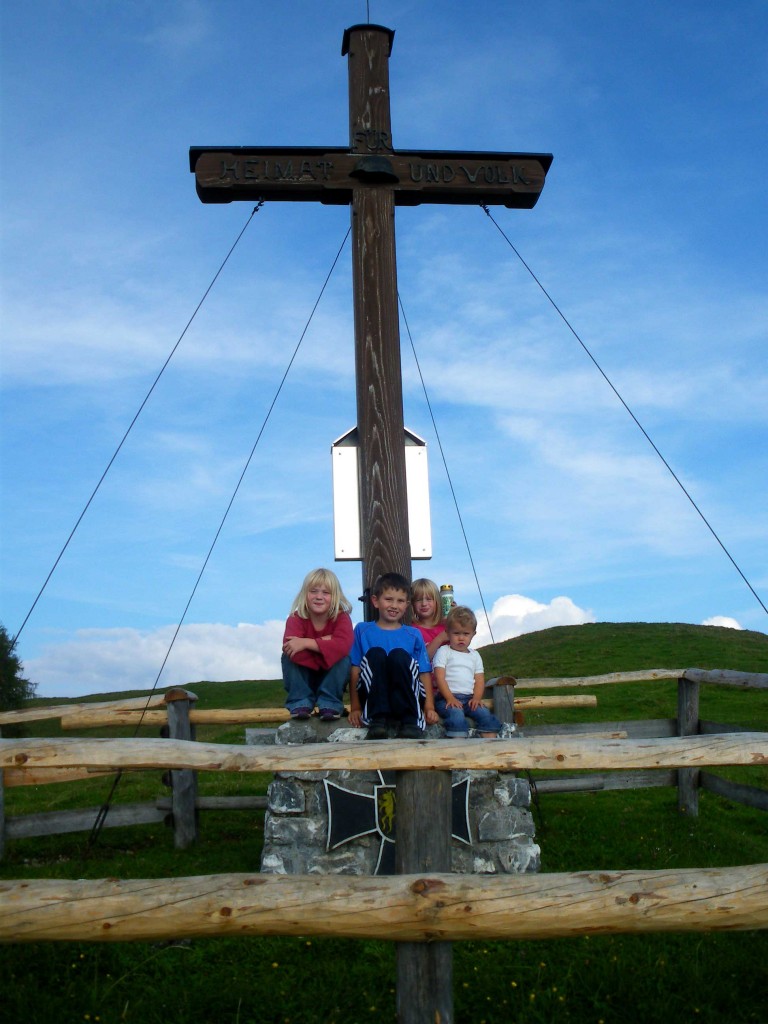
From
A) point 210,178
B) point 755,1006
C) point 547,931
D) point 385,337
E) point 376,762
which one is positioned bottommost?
point 755,1006

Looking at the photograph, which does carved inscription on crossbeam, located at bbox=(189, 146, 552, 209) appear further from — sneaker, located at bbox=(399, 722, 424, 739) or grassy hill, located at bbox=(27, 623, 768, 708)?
grassy hill, located at bbox=(27, 623, 768, 708)

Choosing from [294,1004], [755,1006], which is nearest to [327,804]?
[294,1004]

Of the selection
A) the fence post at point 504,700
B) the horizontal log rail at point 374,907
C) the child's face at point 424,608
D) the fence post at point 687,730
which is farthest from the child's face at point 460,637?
the horizontal log rail at point 374,907

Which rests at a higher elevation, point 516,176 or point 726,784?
point 516,176

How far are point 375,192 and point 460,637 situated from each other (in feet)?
Result: 11.9

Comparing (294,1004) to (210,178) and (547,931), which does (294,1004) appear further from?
(210,178)

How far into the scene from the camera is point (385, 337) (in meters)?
7.50

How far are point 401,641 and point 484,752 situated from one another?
8.99 feet

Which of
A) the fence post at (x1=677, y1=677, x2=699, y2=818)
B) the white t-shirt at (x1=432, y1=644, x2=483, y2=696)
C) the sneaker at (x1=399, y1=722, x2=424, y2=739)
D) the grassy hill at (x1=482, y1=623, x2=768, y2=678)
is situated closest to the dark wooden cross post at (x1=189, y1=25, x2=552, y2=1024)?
the white t-shirt at (x1=432, y1=644, x2=483, y2=696)

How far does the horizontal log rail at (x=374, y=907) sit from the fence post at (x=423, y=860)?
131 millimetres

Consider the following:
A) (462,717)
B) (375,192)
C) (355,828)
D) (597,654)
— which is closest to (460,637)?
(462,717)

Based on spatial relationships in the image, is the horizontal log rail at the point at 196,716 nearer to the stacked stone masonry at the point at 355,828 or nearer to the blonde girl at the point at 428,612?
the blonde girl at the point at 428,612

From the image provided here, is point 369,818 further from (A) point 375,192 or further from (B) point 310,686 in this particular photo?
(A) point 375,192

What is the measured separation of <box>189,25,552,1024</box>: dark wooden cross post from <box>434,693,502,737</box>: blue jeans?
1.05 m
